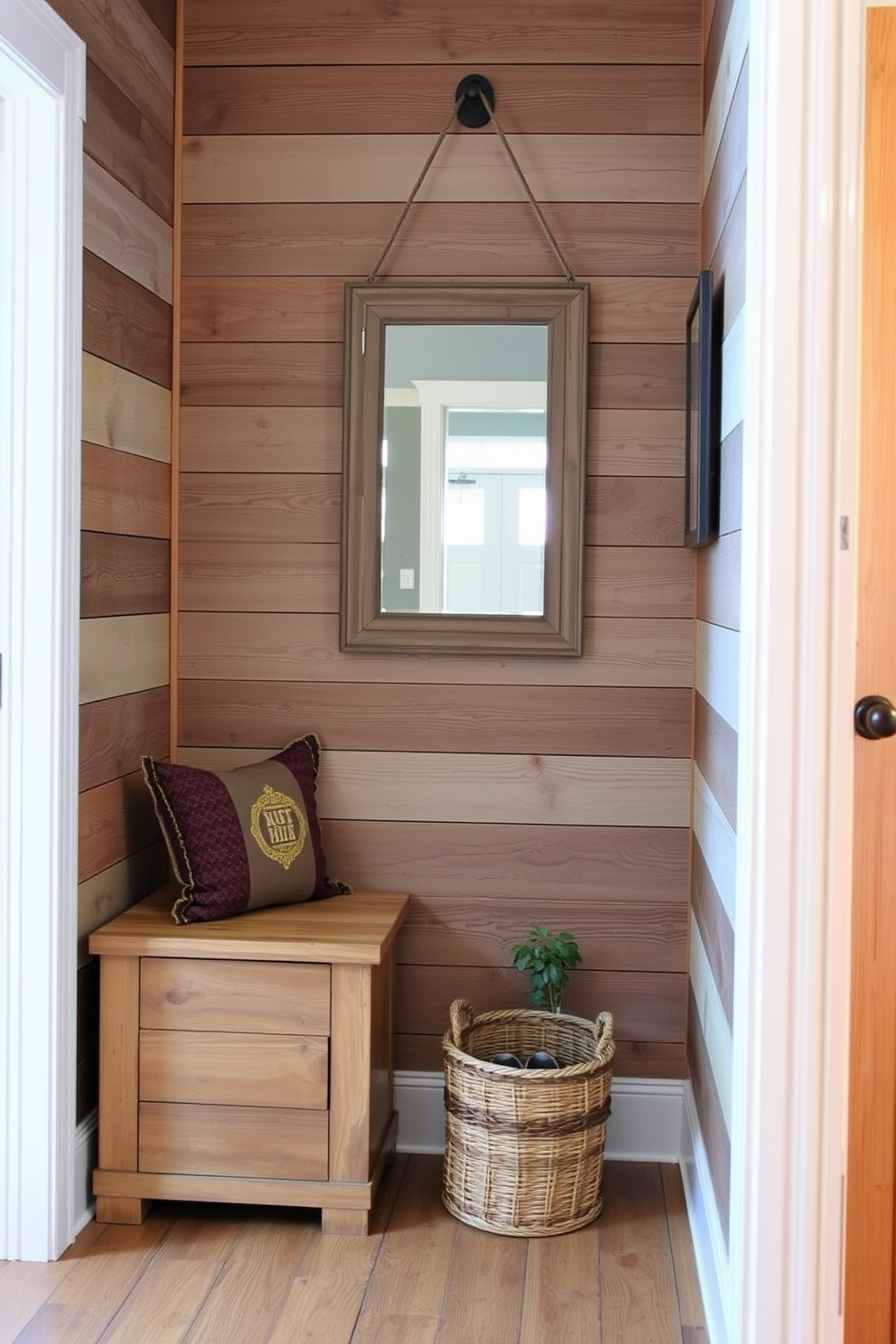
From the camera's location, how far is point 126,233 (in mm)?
2703

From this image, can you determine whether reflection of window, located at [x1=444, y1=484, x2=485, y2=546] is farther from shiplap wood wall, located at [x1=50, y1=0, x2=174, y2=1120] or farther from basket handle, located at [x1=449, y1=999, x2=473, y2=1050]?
basket handle, located at [x1=449, y1=999, x2=473, y2=1050]

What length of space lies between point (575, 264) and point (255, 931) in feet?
4.94

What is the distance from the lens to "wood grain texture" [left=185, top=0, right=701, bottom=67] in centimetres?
294

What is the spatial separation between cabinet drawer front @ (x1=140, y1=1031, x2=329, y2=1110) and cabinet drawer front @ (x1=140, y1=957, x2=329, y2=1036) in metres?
0.02

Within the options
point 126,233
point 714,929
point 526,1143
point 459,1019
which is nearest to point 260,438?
point 126,233

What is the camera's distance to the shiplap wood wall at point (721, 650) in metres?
2.10

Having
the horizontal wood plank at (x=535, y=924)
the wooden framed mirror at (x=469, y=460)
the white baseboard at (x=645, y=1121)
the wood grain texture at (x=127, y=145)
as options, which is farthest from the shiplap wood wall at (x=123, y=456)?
the white baseboard at (x=645, y=1121)

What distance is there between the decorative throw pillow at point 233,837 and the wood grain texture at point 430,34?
4.95 feet

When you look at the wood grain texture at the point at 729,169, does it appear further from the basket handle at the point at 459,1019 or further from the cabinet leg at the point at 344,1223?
the cabinet leg at the point at 344,1223

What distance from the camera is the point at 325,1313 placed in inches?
89.5

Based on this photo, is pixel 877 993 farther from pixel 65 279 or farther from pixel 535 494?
pixel 65 279

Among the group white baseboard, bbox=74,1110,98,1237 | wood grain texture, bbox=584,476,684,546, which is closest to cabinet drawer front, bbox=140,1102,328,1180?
white baseboard, bbox=74,1110,98,1237

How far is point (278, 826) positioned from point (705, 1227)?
42.0 inches

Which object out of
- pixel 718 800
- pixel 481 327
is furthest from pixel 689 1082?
pixel 481 327
